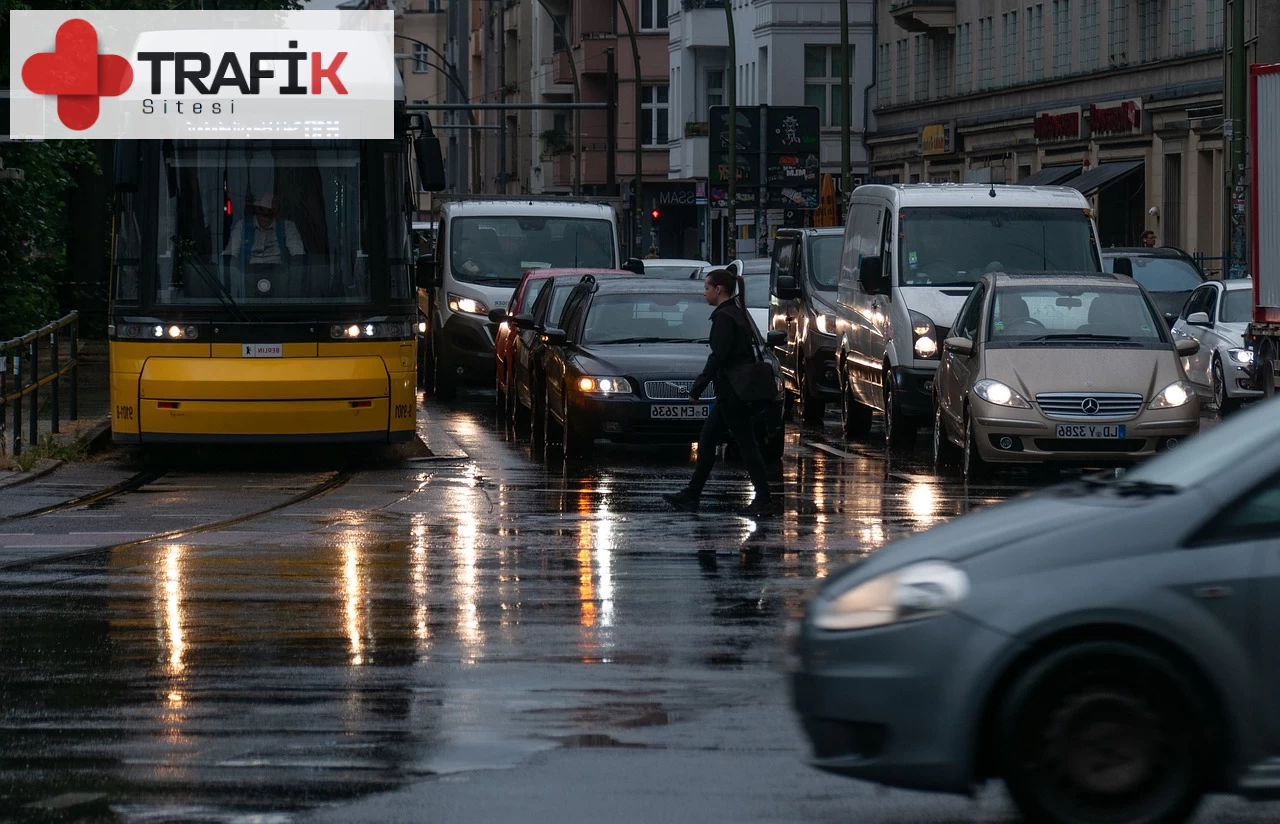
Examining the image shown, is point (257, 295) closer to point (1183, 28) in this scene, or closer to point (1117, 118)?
point (1183, 28)

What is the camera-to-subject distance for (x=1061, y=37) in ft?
168

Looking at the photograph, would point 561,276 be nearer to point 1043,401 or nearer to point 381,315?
point 381,315

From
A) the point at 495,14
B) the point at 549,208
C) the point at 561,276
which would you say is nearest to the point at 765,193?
the point at 549,208

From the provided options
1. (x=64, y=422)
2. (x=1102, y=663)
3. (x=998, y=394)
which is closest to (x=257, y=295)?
(x=64, y=422)

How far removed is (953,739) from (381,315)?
12.9 metres

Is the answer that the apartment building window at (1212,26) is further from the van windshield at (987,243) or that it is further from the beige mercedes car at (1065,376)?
the beige mercedes car at (1065,376)

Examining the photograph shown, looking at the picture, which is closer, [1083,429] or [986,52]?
[1083,429]

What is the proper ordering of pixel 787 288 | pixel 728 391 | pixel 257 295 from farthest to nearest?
pixel 787 288 < pixel 257 295 < pixel 728 391

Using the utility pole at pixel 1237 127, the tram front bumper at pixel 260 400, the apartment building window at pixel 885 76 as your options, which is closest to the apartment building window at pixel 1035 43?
the apartment building window at pixel 885 76

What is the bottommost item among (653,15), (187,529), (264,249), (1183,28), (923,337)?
(187,529)

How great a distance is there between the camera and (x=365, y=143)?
18844mm

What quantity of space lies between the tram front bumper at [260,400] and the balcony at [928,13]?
42.3 meters

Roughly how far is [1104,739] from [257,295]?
42.9ft

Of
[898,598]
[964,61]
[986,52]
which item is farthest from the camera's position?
[964,61]
